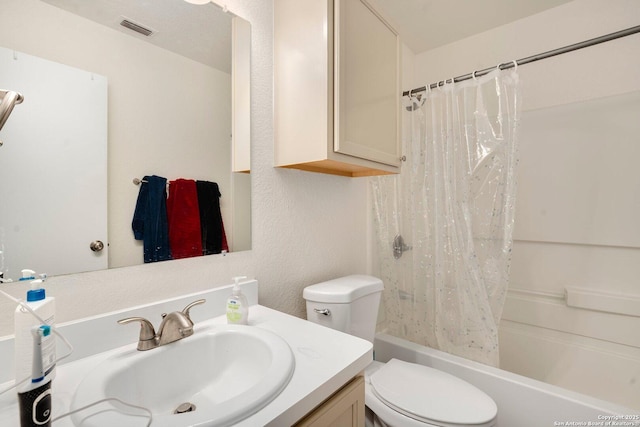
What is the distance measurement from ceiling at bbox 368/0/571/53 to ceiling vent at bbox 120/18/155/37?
4.16ft

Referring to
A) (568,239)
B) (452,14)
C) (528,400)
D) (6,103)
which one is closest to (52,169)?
(6,103)

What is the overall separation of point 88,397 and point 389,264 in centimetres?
143

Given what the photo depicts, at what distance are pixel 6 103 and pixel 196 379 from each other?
30.0 inches

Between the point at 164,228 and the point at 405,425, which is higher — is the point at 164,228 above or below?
above

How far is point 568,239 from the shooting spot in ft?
5.30

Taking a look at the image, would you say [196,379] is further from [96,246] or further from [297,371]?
[96,246]

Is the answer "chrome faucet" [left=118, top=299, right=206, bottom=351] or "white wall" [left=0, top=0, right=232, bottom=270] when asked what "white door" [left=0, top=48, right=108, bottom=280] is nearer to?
"white wall" [left=0, top=0, right=232, bottom=270]

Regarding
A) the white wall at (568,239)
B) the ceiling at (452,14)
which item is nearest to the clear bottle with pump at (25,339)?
the ceiling at (452,14)

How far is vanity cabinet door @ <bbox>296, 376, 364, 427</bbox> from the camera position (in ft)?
1.90

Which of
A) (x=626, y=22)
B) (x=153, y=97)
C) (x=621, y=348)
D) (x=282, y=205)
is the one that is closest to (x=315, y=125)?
(x=282, y=205)

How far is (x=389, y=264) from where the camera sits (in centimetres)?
168

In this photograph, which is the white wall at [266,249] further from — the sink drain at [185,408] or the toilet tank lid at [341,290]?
the sink drain at [185,408]

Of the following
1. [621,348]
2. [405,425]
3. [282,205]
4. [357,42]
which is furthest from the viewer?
[621,348]

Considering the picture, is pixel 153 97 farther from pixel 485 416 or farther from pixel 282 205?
pixel 485 416
